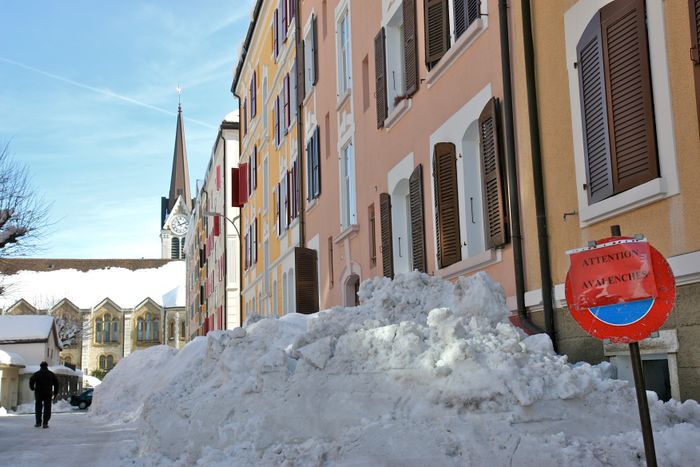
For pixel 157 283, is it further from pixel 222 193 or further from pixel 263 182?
pixel 263 182

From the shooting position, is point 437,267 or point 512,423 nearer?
point 512,423

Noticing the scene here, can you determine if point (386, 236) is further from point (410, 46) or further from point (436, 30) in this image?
point (436, 30)

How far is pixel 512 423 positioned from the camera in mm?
6918

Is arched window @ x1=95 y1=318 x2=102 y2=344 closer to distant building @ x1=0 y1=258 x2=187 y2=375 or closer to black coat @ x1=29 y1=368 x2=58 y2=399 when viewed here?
distant building @ x1=0 y1=258 x2=187 y2=375

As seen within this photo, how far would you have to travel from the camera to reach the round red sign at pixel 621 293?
4.57 metres

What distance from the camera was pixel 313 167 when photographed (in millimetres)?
22453

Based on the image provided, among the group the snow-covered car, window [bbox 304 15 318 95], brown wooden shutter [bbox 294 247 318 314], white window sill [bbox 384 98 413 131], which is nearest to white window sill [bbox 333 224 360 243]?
white window sill [bbox 384 98 413 131]

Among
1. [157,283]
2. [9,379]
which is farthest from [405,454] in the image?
[157,283]

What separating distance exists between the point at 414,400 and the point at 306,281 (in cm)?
1516

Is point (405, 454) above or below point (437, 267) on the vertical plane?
below

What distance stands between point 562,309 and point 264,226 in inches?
898

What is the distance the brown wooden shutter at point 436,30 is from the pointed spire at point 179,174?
369 ft

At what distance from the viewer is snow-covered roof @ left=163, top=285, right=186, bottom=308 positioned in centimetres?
9981

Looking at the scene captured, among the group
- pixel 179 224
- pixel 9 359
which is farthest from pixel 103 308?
pixel 9 359
